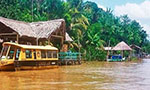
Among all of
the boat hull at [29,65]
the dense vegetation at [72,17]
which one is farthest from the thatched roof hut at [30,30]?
the dense vegetation at [72,17]

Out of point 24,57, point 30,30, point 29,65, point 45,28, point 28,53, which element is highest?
point 45,28

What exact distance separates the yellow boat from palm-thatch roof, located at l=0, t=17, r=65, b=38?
232 centimetres

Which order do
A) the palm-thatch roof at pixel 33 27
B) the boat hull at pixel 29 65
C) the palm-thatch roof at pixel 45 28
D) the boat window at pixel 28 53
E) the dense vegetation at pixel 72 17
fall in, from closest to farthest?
1. the boat hull at pixel 29 65
2. the boat window at pixel 28 53
3. the palm-thatch roof at pixel 33 27
4. the palm-thatch roof at pixel 45 28
5. the dense vegetation at pixel 72 17

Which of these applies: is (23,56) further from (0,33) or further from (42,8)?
(42,8)

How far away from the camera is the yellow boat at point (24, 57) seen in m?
16.0

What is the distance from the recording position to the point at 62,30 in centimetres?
2412

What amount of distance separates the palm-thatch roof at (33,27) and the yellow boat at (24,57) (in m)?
2.32

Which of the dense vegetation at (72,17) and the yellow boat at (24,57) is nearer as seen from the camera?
the yellow boat at (24,57)

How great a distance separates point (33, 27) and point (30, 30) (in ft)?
3.90

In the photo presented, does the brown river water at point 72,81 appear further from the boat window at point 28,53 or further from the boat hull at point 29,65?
the boat window at point 28,53

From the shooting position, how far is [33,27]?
23469 millimetres

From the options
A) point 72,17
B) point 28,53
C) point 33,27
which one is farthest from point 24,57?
point 72,17

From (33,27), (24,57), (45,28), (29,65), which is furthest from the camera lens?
(33,27)

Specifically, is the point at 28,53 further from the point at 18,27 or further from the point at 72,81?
the point at 72,81
